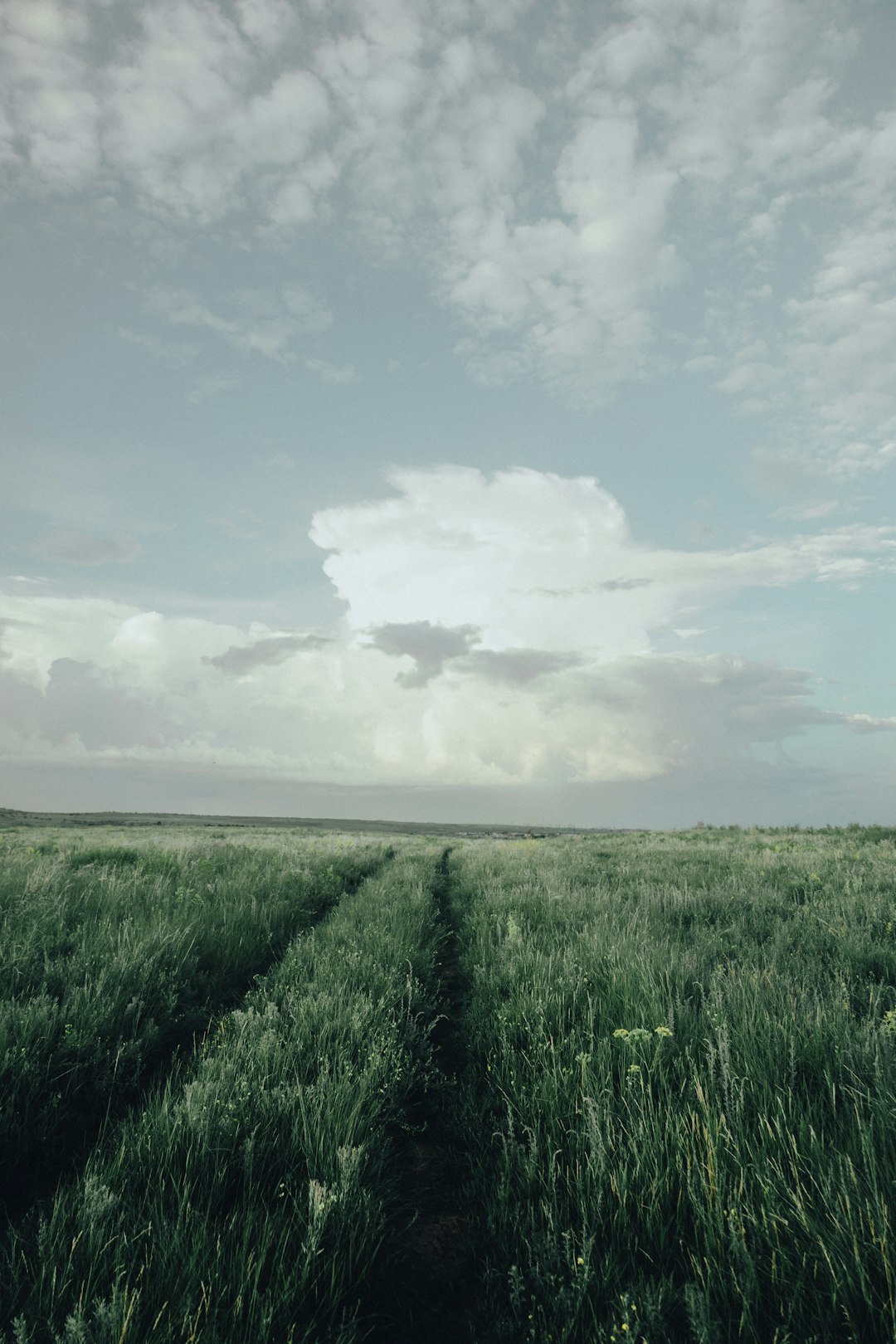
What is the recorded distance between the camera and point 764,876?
1081 cm

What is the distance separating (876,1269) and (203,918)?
6.65 meters

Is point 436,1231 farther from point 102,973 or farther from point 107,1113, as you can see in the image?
point 102,973

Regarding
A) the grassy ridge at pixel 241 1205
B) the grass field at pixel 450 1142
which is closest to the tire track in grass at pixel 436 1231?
the grass field at pixel 450 1142

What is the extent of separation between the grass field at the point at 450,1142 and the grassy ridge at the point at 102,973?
0.03 metres

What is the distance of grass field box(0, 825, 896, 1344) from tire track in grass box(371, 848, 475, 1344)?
13 mm

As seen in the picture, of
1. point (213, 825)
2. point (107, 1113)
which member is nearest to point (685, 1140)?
point (107, 1113)

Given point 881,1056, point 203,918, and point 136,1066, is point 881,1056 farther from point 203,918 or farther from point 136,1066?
point 203,918

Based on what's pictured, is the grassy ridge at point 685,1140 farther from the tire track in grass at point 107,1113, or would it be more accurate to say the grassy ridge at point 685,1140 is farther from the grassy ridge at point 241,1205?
the tire track in grass at point 107,1113

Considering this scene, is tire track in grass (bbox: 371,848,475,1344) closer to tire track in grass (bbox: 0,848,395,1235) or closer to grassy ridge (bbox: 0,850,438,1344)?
grassy ridge (bbox: 0,850,438,1344)

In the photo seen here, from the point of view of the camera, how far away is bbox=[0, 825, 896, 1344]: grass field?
79.9 inches

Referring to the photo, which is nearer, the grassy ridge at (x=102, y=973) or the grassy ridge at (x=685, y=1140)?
the grassy ridge at (x=685, y=1140)

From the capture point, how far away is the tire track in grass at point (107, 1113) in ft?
9.30

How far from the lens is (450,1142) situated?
11.1ft

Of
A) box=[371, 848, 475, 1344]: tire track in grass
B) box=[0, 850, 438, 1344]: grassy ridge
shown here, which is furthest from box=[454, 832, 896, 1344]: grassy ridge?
box=[0, 850, 438, 1344]: grassy ridge
